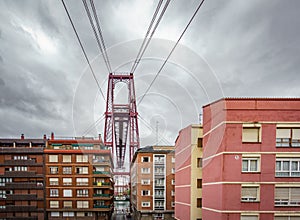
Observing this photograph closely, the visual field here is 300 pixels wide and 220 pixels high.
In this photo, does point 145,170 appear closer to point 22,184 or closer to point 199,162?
point 22,184

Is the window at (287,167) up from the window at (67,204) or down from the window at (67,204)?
up

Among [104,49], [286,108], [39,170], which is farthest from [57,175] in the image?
[286,108]

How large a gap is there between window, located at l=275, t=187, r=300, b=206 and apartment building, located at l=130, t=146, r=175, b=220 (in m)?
16.8

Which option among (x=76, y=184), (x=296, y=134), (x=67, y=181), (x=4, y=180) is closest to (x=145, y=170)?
(x=76, y=184)

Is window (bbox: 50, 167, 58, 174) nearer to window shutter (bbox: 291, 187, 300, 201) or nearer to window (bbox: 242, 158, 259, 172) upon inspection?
window (bbox: 242, 158, 259, 172)

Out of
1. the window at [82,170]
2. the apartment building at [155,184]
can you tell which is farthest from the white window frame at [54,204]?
the apartment building at [155,184]

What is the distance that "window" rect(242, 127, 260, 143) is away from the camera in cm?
1111

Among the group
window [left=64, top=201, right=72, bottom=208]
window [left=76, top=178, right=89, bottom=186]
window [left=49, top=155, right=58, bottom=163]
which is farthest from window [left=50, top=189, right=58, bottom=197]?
window [left=49, top=155, right=58, bottom=163]

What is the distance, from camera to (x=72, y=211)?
26500mm

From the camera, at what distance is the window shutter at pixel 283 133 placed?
1105cm

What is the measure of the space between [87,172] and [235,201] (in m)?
18.7

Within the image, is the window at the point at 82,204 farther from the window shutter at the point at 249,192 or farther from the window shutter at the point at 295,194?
the window shutter at the point at 295,194

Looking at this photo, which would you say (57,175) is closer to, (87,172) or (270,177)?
(87,172)

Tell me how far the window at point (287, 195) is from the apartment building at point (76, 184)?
1890 centimetres
